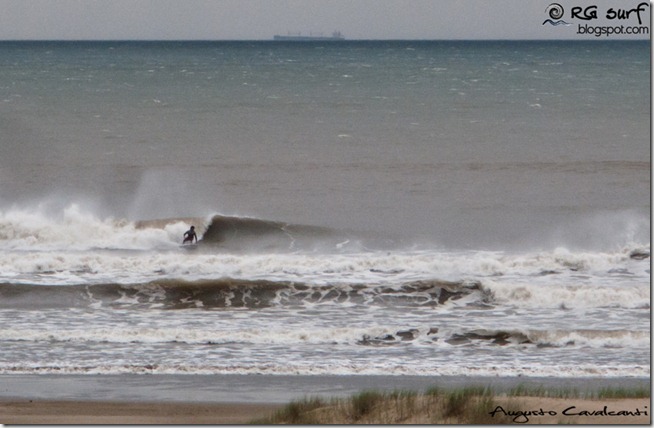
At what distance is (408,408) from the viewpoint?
419 inches

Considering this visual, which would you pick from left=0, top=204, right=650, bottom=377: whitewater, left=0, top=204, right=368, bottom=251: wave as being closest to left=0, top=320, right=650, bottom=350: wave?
left=0, top=204, right=650, bottom=377: whitewater

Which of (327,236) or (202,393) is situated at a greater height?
(327,236)

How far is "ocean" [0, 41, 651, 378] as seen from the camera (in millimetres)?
14156

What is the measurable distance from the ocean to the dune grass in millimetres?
1887

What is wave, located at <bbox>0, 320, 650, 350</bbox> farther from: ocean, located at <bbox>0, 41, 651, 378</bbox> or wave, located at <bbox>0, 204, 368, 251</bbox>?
wave, located at <bbox>0, 204, 368, 251</bbox>

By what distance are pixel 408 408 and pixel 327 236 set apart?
450 inches

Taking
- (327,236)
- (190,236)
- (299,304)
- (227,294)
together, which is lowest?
(299,304)

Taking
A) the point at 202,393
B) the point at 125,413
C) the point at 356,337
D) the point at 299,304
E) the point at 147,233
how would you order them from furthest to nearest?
1. the point at 147,233
2. the point at 299,304
3. the point at 356,337
4. the point at 202,393
5. the point at 125,413

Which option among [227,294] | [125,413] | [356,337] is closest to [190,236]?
[227,294]

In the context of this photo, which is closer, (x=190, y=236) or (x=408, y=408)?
(x=408, y=408)

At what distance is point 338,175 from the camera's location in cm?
2881

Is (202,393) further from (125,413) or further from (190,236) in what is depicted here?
(190,236)

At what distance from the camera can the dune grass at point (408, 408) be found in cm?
1037

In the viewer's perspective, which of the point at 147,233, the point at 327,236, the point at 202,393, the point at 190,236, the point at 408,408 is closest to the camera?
the point at 408,408
